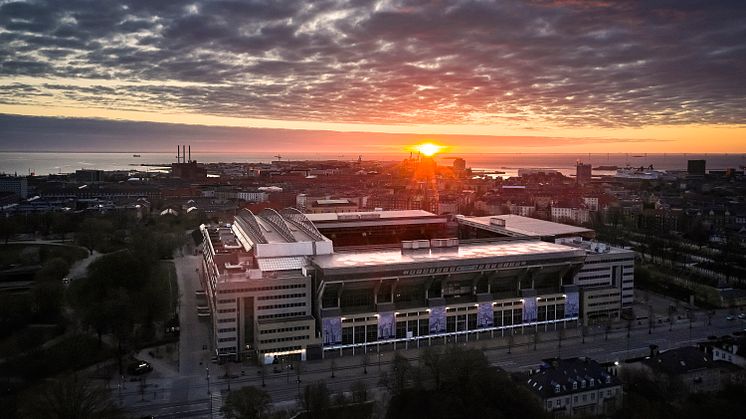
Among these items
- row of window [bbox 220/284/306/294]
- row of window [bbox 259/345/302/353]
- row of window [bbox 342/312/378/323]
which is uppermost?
row of window [bbox 220/284/306/294]

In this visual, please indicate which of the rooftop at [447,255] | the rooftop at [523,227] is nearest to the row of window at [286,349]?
the rooftop at [447,255]

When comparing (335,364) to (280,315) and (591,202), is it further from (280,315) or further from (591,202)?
(591,202)

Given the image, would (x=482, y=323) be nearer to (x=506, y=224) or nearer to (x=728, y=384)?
(x=728, y=384)

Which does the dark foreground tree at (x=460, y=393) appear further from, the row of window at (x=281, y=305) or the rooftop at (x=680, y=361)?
the row of window at (x=281, y=305)

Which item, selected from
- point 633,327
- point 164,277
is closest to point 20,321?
point 164,277

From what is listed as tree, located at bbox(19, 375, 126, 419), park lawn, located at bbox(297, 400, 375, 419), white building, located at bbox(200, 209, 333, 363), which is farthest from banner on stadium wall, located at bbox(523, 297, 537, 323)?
tree, located at bbox(19, 375, 126, 419)

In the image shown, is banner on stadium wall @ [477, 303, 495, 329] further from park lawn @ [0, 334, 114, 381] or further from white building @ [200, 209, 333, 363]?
park lawn @ [0, 334, 114, 381]
